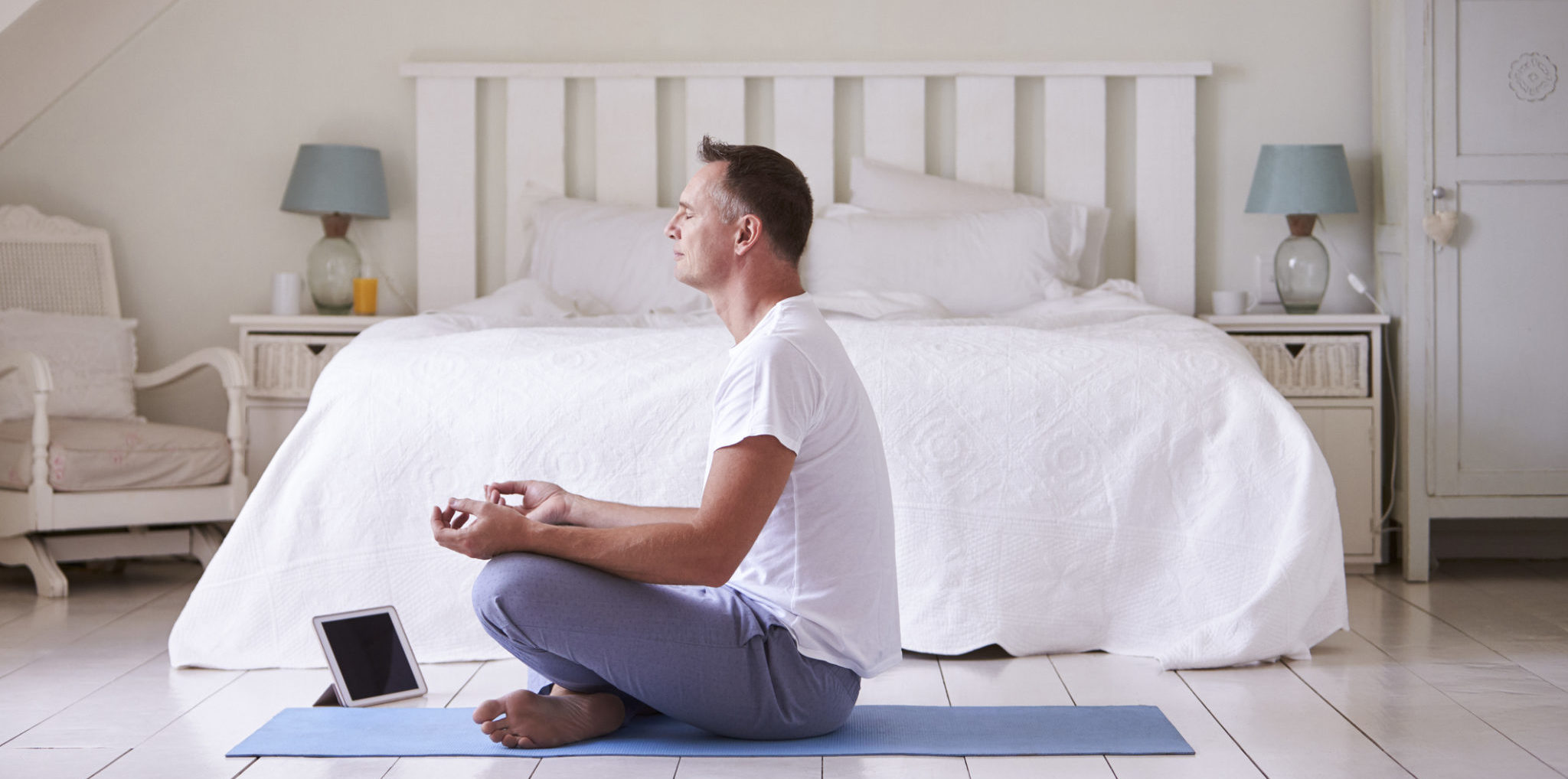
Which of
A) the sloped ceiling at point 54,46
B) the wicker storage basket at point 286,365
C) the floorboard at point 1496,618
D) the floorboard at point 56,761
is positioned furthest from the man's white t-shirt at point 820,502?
the sloped ceiling at point 54,46

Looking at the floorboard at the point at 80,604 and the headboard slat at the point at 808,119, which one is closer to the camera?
the floorboard at the point at 80,604

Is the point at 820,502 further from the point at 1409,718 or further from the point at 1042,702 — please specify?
the point at 1409,718

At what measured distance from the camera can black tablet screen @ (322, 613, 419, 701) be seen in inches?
84.4

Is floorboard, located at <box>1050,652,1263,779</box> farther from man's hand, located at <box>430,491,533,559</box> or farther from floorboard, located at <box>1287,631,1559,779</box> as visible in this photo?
man's hand, located at <box>430,491,533,559</box>

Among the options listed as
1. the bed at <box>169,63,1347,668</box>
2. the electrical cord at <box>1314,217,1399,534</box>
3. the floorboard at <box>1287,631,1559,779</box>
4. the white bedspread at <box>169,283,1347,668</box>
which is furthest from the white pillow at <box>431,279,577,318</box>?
the electrical cord at <box>1314,217,1399,534</box>

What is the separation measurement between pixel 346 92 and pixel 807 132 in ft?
4.63

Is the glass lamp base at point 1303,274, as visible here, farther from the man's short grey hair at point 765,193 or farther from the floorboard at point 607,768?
the floorboard at point 607,768

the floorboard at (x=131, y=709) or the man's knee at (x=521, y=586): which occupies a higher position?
→ the man's knee at (x=521, y=586)

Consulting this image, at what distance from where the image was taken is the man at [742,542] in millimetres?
1569

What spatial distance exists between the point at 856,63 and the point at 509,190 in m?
1.12

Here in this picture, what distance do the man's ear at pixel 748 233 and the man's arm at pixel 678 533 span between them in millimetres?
269

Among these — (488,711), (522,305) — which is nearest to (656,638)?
(488,711)

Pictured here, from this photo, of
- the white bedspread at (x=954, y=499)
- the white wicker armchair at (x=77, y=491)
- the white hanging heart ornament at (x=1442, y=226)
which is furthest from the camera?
the white hanging heart ornament at (x=1442, y=226)

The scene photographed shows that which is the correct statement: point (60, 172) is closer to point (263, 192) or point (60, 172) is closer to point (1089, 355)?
point (263, 192)
